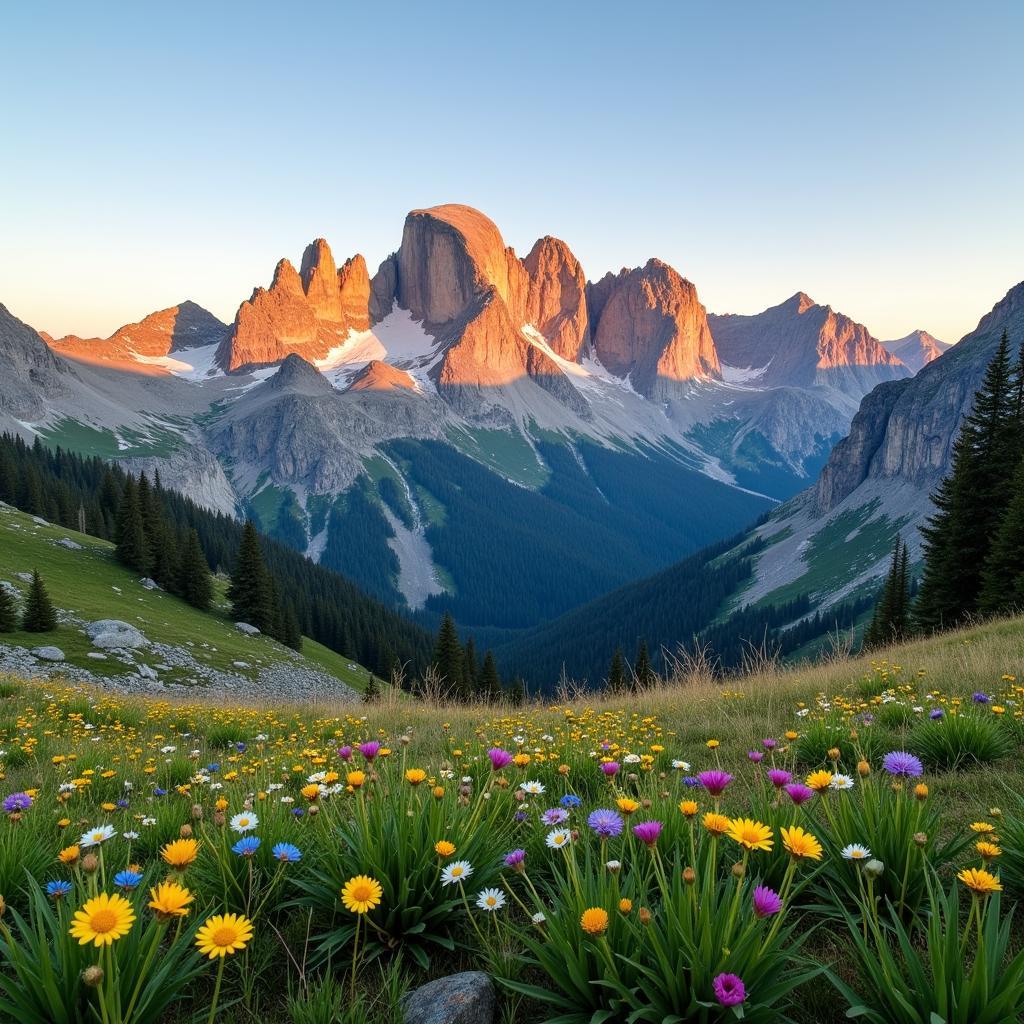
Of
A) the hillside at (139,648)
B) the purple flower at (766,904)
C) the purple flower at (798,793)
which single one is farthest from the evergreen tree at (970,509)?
the purple flower at (766,904)

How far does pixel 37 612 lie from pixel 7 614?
4.87 ft

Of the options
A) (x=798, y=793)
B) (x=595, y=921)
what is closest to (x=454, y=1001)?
(x=595, y=921)

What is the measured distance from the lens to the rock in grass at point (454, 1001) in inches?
83.5

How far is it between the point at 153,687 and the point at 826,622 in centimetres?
11766

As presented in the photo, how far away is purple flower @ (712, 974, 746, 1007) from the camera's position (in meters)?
1.69

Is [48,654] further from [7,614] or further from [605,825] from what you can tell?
[605,825]

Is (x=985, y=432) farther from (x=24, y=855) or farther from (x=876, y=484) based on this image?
(x=876, y=484)

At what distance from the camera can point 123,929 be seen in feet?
5.45

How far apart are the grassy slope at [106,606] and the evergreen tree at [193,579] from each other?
4.08 ft

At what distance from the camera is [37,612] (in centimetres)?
3269

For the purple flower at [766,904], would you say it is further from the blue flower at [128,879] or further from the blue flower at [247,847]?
the blue flower at [128,879]

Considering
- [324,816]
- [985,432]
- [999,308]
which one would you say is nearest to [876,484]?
[999,308]

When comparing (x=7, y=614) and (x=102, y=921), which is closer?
(x=102, y=921)

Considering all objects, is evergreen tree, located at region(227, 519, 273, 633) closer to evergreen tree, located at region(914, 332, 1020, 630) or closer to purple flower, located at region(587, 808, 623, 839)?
evergreen tree, located at region(914, 332, 1020, 630)
